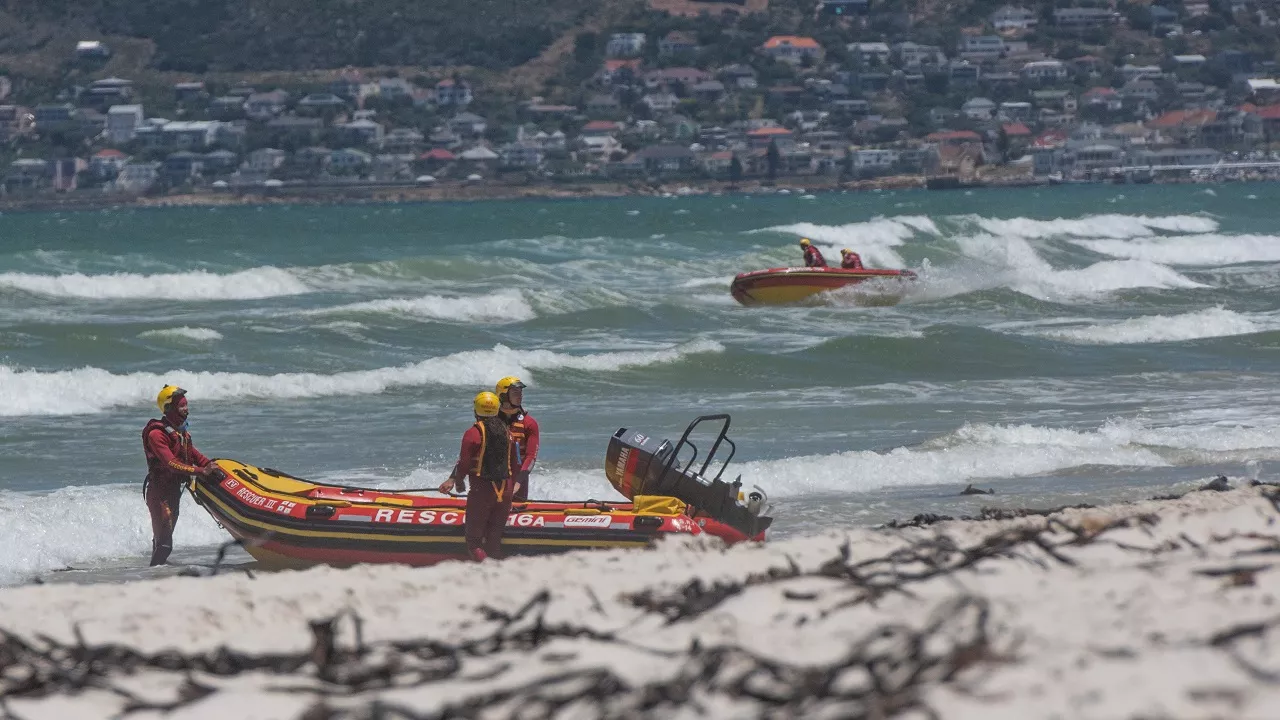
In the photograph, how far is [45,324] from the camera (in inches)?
965

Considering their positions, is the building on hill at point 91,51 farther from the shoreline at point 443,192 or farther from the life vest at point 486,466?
the life vest at point 486,466

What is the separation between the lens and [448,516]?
9.32 metres

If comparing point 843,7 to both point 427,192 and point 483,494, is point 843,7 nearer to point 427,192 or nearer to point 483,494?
point 427,192

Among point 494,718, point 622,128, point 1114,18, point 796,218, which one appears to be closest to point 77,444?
point 494,718

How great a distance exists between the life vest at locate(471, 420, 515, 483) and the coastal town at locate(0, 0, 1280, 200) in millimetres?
109158

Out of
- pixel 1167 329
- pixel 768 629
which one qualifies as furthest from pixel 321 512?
pixel 1167 329

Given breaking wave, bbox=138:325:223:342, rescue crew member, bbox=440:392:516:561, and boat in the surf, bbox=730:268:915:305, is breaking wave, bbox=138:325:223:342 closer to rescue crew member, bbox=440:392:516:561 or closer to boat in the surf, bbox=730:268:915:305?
boat in the surf, bbox=730:268:915:305

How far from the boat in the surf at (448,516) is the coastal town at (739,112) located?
355ft

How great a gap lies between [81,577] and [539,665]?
499 cm

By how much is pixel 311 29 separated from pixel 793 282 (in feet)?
418

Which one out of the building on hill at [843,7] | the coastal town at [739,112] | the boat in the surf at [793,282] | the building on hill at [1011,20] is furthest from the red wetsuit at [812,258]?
the building on hill at [1011,20]

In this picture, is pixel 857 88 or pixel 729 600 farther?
pixel 857 88

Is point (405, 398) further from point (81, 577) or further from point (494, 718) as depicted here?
point (494, 718)

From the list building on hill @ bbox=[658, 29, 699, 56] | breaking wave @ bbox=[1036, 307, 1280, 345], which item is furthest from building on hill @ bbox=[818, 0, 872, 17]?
breaking wave @ bbox=[1036, 307, 1280, 345]
